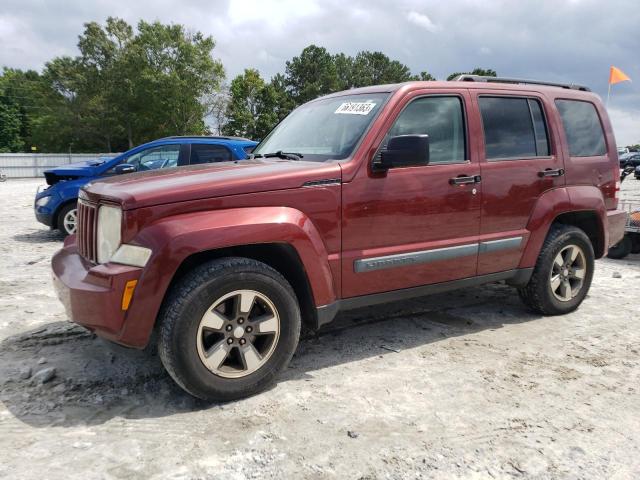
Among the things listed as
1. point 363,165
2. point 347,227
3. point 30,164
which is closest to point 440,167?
point 363,165

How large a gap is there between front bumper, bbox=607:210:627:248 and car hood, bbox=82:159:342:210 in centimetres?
312

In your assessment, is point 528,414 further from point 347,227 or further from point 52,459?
point 52,459

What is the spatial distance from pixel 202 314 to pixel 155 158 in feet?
20.4

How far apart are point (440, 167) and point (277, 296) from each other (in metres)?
1.60

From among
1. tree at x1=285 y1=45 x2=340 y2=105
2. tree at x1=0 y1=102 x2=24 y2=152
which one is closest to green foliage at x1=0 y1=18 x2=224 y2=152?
tree at x1=0 y1=102 x2=24 y2=152

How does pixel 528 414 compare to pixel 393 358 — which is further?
pixel 393 358

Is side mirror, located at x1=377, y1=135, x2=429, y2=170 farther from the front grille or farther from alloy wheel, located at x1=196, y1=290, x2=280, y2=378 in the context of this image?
the front grille

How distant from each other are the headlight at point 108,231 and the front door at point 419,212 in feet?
4.57

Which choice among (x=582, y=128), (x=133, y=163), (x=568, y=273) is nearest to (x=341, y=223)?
(x=568, y=273)

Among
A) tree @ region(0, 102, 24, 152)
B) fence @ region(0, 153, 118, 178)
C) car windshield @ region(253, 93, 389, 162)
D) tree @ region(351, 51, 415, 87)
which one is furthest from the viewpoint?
tree @ region(351, 51, 415, 87)

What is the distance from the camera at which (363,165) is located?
346 cm

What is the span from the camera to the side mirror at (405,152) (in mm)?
3328

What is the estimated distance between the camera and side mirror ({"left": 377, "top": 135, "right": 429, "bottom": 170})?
3.33 metres

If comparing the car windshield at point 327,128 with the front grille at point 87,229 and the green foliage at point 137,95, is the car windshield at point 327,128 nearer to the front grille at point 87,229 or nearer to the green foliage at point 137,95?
the front grille at point 87,229
